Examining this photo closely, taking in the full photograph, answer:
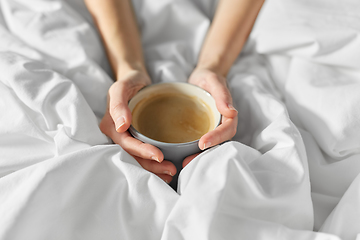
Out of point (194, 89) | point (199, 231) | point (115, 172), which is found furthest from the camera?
point (194, 89)

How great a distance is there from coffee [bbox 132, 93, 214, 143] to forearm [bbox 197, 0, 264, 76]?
150 mm

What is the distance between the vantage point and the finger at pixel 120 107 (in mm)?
614

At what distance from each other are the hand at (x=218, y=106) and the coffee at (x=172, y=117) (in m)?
0.05

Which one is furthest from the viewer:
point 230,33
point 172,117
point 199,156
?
point 230,33

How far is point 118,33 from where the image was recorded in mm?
849

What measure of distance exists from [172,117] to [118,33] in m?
0.30

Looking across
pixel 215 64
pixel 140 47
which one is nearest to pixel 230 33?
pixel 215 64

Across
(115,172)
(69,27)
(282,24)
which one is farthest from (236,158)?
(69,27)

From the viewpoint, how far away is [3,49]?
29.4 inches

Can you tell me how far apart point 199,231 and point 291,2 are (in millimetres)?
657

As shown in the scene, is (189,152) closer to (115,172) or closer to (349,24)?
(115,172)

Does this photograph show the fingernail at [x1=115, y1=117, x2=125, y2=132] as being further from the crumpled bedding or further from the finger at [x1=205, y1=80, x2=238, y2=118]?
the finger at [x1=205, y1=80, x2=238, y2=118]

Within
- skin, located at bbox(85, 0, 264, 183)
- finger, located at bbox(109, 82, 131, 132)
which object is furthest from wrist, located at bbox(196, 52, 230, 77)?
finger, located at bbox(109, 82, 131, 132)

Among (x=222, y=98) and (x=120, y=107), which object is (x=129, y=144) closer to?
(x=120, y=107)
